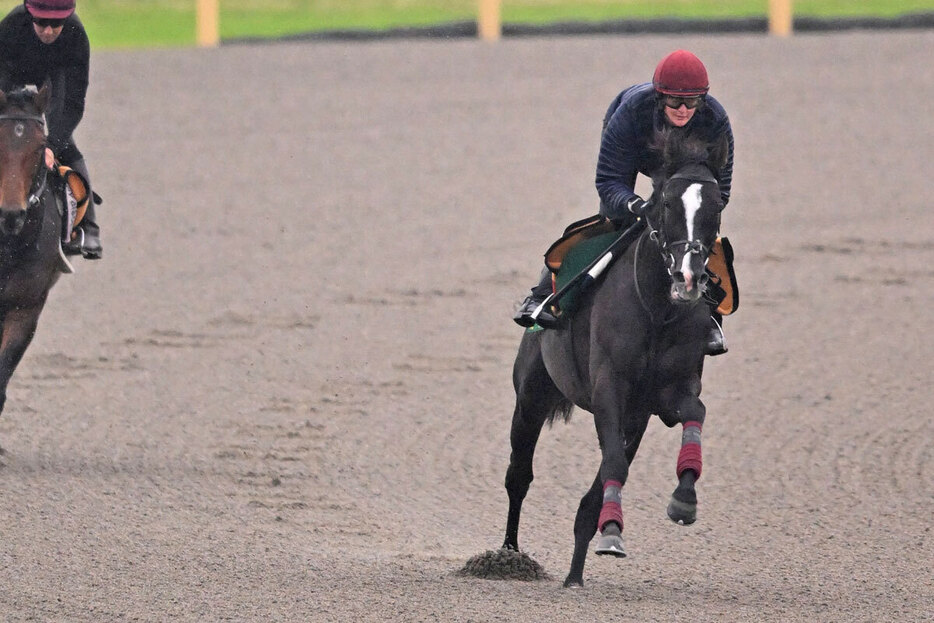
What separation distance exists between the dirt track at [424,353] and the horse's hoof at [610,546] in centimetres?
35

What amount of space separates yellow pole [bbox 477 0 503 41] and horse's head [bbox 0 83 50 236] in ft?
46.0

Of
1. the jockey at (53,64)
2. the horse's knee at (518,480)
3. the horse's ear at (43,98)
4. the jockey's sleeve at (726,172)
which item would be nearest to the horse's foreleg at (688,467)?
the jockey's sleeve at (726,172)

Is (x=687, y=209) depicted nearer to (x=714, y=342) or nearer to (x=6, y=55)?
(x=714, y=342)

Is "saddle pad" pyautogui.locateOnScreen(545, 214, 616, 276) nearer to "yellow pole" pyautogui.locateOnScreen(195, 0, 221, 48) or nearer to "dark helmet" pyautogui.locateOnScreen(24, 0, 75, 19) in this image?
"dark helmet" pyautogui.locateOnScreen(24, 0, 75, 19)

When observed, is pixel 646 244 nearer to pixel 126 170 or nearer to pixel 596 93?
pixel 126 170

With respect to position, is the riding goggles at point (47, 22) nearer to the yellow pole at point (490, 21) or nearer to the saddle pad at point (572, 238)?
the saddle pad at point (572, 238)

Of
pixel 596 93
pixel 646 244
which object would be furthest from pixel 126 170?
pixel 646 244

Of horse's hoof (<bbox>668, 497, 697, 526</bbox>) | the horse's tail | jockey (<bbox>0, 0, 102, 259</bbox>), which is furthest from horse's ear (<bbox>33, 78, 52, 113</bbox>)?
horse's hoof (<bbox>668, 497, 697, 526</bbox>)

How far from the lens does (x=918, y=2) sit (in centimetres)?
2339

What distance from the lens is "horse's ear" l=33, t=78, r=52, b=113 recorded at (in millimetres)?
9453

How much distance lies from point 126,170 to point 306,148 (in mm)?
1785

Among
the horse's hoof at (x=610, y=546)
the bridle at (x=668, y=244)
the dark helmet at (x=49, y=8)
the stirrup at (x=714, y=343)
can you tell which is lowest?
the horse's hoof at (x=610, y=546)

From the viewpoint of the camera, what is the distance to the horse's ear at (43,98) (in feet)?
31.0

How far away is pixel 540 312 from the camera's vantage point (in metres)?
7.97
